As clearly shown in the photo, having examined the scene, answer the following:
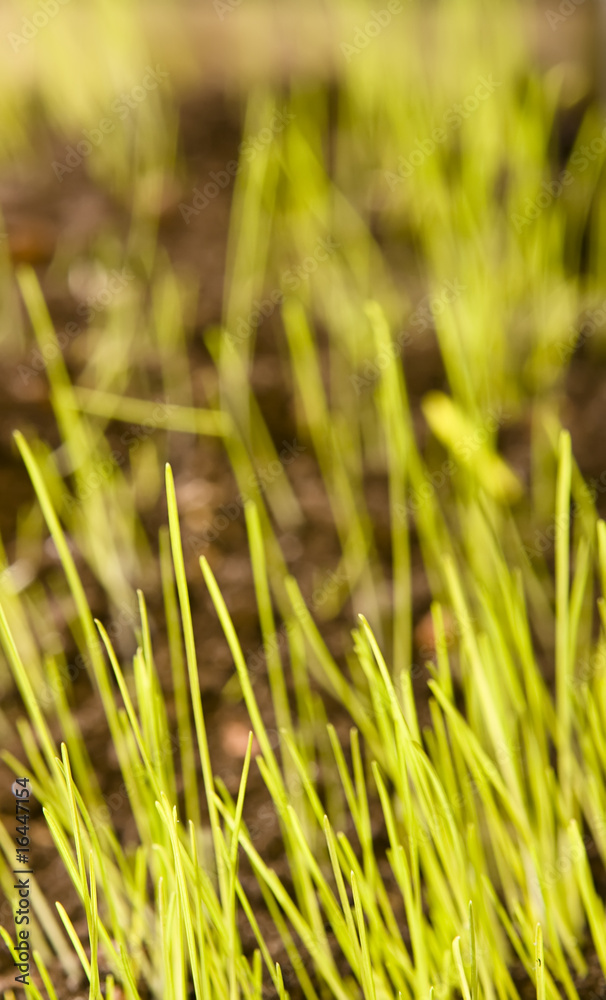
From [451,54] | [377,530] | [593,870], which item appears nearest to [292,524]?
[377,530]

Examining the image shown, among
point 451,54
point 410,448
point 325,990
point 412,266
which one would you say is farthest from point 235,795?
point 451,54

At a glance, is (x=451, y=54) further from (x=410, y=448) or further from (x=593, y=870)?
(x=593, y=870)

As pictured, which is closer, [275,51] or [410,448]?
[410,448]

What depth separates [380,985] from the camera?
72 centimetres

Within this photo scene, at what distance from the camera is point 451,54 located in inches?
69.9

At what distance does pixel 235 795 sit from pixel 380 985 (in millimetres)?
246

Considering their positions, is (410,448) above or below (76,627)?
above

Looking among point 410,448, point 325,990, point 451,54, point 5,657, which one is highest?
point 451,54

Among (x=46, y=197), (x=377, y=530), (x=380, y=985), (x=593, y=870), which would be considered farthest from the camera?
(x=46, y=197)

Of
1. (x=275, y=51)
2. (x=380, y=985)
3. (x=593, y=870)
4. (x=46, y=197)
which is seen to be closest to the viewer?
(x=380, y=985)

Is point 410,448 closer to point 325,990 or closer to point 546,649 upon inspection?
point 546,649

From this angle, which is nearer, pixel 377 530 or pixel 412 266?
pixel 377 530

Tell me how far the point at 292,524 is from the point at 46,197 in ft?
3.02

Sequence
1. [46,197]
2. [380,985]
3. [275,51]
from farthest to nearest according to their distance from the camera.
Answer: [275,51], [46,197], [380,985]
